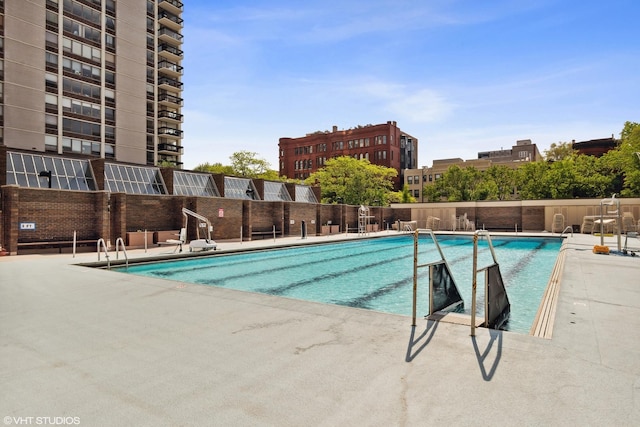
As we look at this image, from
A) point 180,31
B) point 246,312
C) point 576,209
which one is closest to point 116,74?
point 180,31

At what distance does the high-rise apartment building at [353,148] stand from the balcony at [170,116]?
30.9m

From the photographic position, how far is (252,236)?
84.0 ft

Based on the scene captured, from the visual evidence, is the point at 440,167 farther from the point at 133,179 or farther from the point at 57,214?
the point at 57,214

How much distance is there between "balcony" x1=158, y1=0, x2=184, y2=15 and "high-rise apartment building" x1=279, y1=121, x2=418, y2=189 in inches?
1327

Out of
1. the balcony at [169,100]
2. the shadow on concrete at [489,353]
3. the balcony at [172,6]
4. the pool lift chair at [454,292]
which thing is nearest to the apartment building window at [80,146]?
the balcony at [169,100]

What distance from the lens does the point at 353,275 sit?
12.5 m

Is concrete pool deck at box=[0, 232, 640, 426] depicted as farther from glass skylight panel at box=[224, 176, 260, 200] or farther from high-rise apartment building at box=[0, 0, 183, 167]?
high-rise apartment building at box=[0, 0, 183, 167]

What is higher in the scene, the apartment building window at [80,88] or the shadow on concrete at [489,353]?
the apartment building window at [80,88]

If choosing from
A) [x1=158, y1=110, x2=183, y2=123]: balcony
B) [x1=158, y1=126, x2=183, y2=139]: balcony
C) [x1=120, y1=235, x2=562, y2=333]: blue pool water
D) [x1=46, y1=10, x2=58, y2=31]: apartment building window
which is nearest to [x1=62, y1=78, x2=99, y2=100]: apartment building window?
[x1=46, y1=10, x2=58, y2=31]: apartment building window

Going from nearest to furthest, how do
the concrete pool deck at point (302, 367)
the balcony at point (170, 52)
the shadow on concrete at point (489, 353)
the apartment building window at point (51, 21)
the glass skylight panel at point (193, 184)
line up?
the concrete pool deck at point (302, 367) < the shadow on concrete at point (489, 353) < the glass skylight panel at point (193, 184) < the apartment building window at point (51, 21) < the balcony at point (170, 52)

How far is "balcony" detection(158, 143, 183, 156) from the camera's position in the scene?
168ft

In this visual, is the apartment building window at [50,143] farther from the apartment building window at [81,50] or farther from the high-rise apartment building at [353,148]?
the high-rise apartment building at [353,148]

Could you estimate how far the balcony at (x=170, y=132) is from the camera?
51.2m

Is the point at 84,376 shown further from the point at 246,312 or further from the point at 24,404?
the point at 246,312
